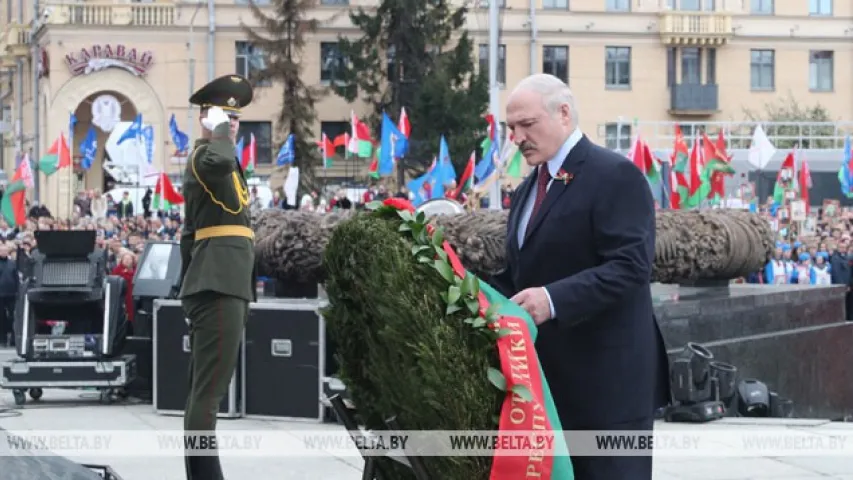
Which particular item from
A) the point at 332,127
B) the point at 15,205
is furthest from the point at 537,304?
the point at 332,127

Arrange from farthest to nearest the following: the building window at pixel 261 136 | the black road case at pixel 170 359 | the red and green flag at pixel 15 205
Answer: the building window at pixel 261 136 → the red and green flag at pixel 15 205 → the black road case at pixel 170 359

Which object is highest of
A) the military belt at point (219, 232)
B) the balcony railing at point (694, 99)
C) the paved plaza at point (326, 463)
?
the balcony railing at point (694, 99)

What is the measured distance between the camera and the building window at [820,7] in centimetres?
6159

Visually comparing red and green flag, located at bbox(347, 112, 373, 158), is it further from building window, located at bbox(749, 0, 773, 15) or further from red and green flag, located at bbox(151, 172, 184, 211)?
building window, located at bbox(749, 0, 773, 15)

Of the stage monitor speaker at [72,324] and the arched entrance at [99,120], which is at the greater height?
the arched entrance at [99,120]

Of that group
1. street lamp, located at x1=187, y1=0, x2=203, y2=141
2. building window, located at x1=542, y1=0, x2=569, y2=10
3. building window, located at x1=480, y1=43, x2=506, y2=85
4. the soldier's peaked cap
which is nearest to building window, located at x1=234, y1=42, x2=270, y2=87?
street lamp, located at x1=187, y1=0, x2=203, y2=141

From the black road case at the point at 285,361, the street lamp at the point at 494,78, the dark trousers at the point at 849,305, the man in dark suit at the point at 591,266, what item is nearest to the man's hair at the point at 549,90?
the man in dark suit at the point at 591,266

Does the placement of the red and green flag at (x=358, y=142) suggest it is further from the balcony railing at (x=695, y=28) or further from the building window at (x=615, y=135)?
the balcony railing at (x=695, y=28)

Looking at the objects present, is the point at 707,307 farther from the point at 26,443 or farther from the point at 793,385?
the point at 26,443

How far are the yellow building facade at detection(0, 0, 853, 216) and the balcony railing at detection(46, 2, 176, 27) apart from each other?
4 centimetres

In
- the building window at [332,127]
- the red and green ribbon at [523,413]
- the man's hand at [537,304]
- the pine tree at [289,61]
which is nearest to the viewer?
the red and green ribbon at [523,413]

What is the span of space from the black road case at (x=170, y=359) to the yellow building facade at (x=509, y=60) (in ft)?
130

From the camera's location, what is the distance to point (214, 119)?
24.8 feet

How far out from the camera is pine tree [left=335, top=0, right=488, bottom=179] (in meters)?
48.6
